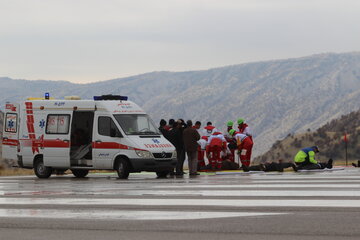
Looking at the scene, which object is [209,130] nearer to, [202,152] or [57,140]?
[202,152]

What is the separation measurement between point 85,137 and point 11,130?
7.72ft

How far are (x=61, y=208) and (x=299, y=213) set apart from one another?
3.32m

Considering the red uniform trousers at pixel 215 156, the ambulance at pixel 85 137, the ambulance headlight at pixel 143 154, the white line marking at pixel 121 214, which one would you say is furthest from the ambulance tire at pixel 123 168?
the white line marking at pixel 121 214

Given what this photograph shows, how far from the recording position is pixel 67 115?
855 inches

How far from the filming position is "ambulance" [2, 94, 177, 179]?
20.7m

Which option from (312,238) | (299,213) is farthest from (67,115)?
(312,238)

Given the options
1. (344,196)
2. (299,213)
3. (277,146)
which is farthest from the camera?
(277,146)

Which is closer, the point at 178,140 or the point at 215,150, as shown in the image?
the point at 178,140

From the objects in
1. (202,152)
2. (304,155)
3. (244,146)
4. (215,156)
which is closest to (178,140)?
(215,156)

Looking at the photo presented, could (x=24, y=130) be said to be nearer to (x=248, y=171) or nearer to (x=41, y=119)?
(x=41, y=119)

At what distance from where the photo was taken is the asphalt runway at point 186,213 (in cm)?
842

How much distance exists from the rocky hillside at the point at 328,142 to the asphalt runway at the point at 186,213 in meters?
65.4

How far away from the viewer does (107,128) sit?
21.1m

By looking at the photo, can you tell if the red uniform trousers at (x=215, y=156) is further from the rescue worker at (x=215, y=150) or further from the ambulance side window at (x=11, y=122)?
the ambulance side window at (x=11, y=122)
